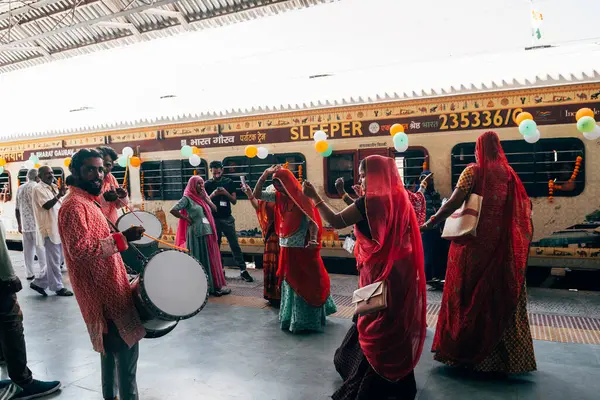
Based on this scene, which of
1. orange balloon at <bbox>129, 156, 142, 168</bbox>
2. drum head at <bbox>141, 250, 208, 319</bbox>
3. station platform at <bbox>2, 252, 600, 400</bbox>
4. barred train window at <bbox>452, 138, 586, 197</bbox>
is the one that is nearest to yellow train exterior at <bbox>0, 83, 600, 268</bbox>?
barred train window at <bbox>452, 138, 586, 197</bbox>

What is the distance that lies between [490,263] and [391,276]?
40.5 inches

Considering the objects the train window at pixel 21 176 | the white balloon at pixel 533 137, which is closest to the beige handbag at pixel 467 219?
the white balloon at pixel 533 137

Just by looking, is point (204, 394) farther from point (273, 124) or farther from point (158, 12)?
point (273, 124)

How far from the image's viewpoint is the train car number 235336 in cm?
643

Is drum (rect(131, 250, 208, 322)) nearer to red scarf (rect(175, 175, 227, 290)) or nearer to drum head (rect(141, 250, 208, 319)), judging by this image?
drum head (rect(141, 250, 208, 319))

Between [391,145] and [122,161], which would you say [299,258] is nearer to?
[391,145]

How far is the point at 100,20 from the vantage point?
21.2 feet

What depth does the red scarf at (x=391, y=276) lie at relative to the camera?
2.73m

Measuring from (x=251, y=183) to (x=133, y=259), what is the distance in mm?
2912

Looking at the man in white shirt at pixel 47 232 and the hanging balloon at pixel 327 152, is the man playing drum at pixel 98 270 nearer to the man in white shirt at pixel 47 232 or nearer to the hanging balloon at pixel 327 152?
the man in white shirt at pixel 47 232

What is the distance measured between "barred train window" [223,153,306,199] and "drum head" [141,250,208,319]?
5227 mm

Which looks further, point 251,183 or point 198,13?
point 251,183

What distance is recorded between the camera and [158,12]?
622 centimetres

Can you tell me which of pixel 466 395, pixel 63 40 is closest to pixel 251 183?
pixel 63 40
